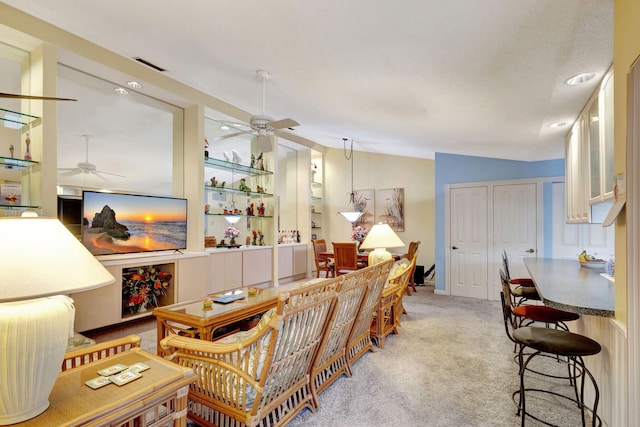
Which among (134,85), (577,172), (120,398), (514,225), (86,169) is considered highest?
A: (134,85)

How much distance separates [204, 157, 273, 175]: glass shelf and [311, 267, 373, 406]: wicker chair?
11.9 ft

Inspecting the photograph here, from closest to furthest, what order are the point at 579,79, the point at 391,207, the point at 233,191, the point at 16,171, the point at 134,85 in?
the point at 579,79
the point at 16,171
the point at 134,85
the point at 233,191
the point at 391,207

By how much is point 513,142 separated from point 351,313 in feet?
9.99

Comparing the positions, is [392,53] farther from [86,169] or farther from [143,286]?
[86,169]

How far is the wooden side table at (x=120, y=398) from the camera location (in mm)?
1067

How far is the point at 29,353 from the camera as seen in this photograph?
38.8 inches

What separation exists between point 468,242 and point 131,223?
527 centimetres

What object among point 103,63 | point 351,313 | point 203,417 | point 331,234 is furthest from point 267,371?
point 331,234

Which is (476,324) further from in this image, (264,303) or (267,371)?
(267,371)

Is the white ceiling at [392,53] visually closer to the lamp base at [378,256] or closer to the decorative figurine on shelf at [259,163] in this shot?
the lamp base at [378,256]

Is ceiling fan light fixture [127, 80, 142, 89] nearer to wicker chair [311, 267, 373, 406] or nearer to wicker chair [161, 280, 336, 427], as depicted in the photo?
wicker chair [161, 280, 336, 427]

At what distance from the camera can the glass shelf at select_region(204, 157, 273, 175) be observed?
518 centimetres

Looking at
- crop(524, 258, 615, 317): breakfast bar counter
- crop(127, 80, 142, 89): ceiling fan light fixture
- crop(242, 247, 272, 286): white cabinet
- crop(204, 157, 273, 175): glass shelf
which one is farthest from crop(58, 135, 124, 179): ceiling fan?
crop(524, 258, 615, 317): breakfast bar counter

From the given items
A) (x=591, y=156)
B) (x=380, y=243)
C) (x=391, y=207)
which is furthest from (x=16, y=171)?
(x=391, y=207)
